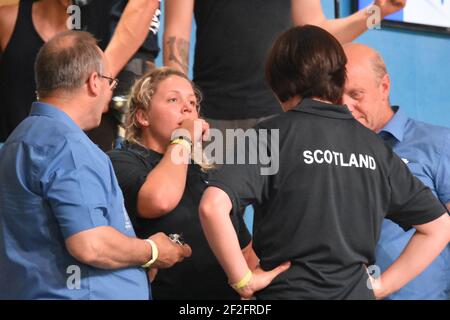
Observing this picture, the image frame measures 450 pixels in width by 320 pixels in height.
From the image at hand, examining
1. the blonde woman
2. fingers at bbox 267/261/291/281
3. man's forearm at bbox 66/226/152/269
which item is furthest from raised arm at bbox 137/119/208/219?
fingers at bbox 267/261/291/281

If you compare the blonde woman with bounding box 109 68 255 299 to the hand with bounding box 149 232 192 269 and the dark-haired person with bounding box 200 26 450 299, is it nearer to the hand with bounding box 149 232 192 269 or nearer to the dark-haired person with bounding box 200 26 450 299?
the hand with bounding box 149 232 192 269

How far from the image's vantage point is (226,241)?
A: 1854 millimetres

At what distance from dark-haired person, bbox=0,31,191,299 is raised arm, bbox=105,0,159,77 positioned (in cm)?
62

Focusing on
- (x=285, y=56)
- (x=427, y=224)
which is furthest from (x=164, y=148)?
(x=427, y=224)

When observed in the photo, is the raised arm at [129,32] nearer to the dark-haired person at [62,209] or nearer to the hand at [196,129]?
the hand at [196,129]

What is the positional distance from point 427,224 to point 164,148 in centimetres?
88

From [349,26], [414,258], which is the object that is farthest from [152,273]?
[349,26]

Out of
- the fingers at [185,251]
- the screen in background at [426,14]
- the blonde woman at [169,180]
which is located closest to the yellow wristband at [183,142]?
the blonde woman at [169,180]

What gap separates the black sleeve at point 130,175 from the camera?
2314 mm

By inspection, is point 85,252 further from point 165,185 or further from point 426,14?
point 426,14

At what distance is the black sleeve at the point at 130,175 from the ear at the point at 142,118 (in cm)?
16

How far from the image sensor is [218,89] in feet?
9.20

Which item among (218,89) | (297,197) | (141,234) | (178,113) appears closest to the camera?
(297,197)
